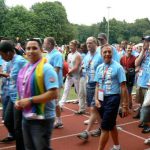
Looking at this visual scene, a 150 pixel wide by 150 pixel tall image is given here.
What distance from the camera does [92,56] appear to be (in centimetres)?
701

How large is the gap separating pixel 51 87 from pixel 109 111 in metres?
1.82

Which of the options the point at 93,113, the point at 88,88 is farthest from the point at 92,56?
the point at 93,113

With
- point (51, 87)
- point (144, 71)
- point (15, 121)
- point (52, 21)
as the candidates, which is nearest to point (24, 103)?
point (51, 87)

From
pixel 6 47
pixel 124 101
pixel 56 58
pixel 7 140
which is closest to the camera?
pixel 6 47

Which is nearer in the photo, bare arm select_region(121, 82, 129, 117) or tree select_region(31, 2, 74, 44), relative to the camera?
bare arm select_region(121, 82, 129, 117)

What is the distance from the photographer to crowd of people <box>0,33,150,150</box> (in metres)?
3.52

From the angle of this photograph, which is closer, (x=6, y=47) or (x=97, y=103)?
(x=6, y=47)

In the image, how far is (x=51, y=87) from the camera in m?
3.47

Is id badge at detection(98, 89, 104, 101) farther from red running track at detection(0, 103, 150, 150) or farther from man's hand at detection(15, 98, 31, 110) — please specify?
man's hand at detection(15, 98, 31, 110)

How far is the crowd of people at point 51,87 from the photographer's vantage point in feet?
11.5

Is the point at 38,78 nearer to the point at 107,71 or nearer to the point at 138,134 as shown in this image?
the point at 107,71

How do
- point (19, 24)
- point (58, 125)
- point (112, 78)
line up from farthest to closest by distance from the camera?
1. point (19, 24)
2. point (58, 125)
3. point (112, 78)

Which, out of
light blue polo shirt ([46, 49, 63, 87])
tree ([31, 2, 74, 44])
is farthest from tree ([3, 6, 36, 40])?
light blue polo shirt ([46, 49, 63, 87])

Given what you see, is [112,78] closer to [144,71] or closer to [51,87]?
[51,87]
